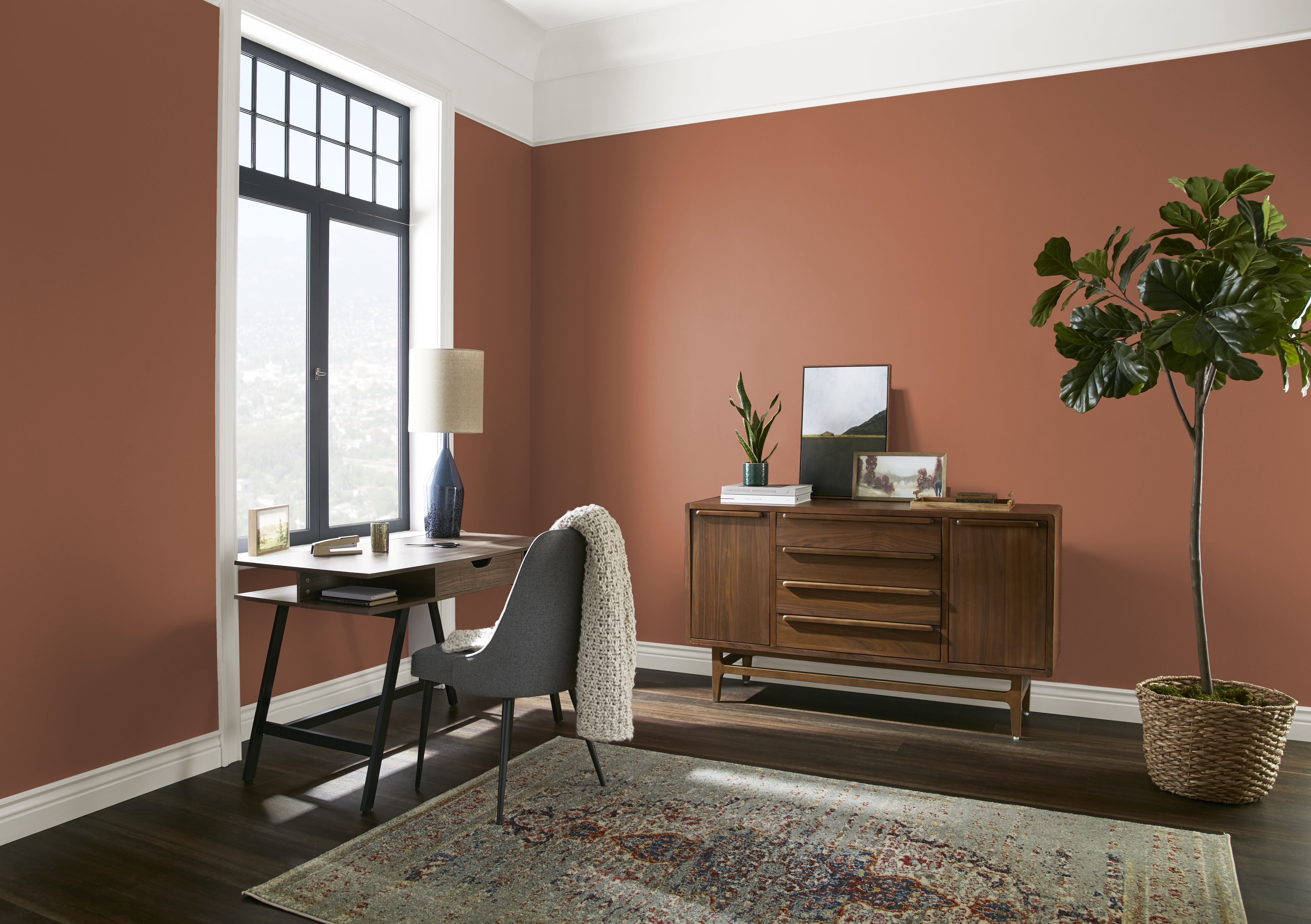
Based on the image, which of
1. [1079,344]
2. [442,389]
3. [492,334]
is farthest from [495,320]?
[1079,344]

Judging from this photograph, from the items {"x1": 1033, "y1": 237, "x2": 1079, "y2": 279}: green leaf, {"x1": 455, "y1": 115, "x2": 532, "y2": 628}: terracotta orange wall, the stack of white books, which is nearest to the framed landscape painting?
the stack of white books

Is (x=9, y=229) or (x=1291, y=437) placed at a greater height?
(x=9, y=229)

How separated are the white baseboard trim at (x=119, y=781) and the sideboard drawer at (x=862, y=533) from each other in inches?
83.5

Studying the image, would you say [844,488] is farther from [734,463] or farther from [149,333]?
[149,333]

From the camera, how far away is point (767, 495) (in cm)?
410

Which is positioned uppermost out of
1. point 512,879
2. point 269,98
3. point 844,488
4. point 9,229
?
point 269,98

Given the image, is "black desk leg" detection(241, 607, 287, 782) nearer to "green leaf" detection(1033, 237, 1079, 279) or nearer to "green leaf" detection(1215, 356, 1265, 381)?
"green leaf" detection(1033, 237, 1079, 279)

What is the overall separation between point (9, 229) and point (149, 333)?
504mm

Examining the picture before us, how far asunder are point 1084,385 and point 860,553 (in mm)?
1114

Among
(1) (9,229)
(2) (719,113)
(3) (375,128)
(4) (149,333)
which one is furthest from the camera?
(2) (719,113)

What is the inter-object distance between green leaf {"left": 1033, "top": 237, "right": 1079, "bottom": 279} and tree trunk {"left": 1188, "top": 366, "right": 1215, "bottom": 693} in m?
0.55

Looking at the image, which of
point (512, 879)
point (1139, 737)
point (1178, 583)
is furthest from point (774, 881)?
point (1178, 583)

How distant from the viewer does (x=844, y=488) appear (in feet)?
14.1

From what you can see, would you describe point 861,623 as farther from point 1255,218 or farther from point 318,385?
point 318,385
